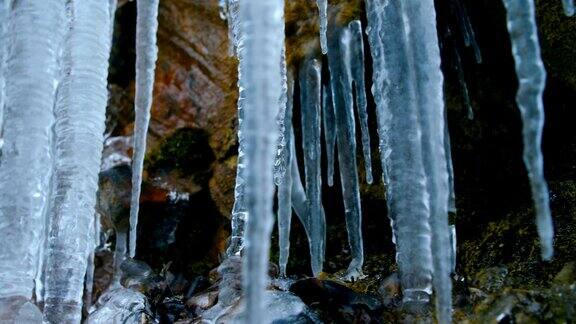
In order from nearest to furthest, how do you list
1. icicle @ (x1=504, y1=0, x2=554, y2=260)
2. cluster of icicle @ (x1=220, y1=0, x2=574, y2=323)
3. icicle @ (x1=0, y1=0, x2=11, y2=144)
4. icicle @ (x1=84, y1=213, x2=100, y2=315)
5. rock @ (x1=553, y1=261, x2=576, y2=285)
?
1. cluster of icicle @ (x1=220, y1=0, x2=574, y2=323)
2. icicle @ (x1=504, y1=0, x2=554, y2=260)
3. rock @ (x1=553, y1=261, x2=576, y2=285)
4. icicle @ (x1=0, y1=0, x2=11, y2=144)
5. icicle @ (x1=84, y1=213, x2=100, y2=315)

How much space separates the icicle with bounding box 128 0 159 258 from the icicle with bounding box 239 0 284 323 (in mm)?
1030

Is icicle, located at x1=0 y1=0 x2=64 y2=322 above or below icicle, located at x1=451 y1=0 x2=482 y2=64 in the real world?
below

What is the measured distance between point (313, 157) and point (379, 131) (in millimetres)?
596

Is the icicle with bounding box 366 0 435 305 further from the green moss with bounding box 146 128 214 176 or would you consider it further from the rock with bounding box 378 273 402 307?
the green moss with bounding box 146 128 214 176

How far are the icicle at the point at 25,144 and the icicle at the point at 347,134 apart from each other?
1.23m

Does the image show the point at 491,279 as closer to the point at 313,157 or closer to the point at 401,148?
the point at 401,148

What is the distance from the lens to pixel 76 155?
225cm

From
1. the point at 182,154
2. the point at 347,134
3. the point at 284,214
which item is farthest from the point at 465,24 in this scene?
the point at 182,154

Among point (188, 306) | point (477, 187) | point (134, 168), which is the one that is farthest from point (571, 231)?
point (134, 168)

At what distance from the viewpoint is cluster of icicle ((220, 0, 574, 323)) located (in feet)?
4.40

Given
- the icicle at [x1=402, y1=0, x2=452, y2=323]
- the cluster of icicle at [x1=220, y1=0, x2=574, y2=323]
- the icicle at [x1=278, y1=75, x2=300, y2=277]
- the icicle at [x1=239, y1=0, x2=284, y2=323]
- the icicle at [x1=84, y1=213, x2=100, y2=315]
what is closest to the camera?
the icicle at [x1=239, y1=0, x2=284, y2=323]

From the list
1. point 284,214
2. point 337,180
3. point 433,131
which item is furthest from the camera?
point 337,180

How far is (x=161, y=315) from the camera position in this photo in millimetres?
2438

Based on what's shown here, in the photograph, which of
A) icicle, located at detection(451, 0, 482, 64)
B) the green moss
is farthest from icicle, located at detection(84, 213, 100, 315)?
icicle, located at detection(451, 0, 482, 64)
